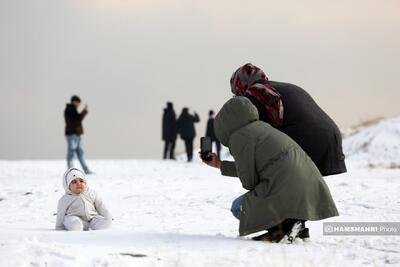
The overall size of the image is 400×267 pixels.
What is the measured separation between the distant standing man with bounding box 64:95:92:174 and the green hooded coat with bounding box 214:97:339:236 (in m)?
11.6

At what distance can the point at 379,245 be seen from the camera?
20.5 feet

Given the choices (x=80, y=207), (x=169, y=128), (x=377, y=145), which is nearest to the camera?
(x=80, y=207)

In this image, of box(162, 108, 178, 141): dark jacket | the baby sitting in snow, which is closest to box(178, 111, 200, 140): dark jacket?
box(162, 108, 178, 141): dark jacket

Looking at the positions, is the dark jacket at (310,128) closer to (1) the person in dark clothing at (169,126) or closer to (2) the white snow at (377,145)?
(2) the white snow at (377,145)

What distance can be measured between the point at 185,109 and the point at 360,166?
7.77 m

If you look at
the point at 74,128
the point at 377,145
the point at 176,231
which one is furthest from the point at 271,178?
the point at 377,145

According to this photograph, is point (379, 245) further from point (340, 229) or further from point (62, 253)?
point (62, 253)

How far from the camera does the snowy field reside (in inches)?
184

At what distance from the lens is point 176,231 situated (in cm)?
709

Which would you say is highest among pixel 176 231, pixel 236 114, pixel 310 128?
pixel 236 114

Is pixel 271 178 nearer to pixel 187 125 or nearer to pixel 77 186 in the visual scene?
pixel 77 186

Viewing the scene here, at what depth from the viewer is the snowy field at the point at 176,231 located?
4684 millimetres

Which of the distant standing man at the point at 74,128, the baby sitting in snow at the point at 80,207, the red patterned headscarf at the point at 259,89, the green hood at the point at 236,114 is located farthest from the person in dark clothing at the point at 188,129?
the green hood at the point at 236,114

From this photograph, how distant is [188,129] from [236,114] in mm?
18888
